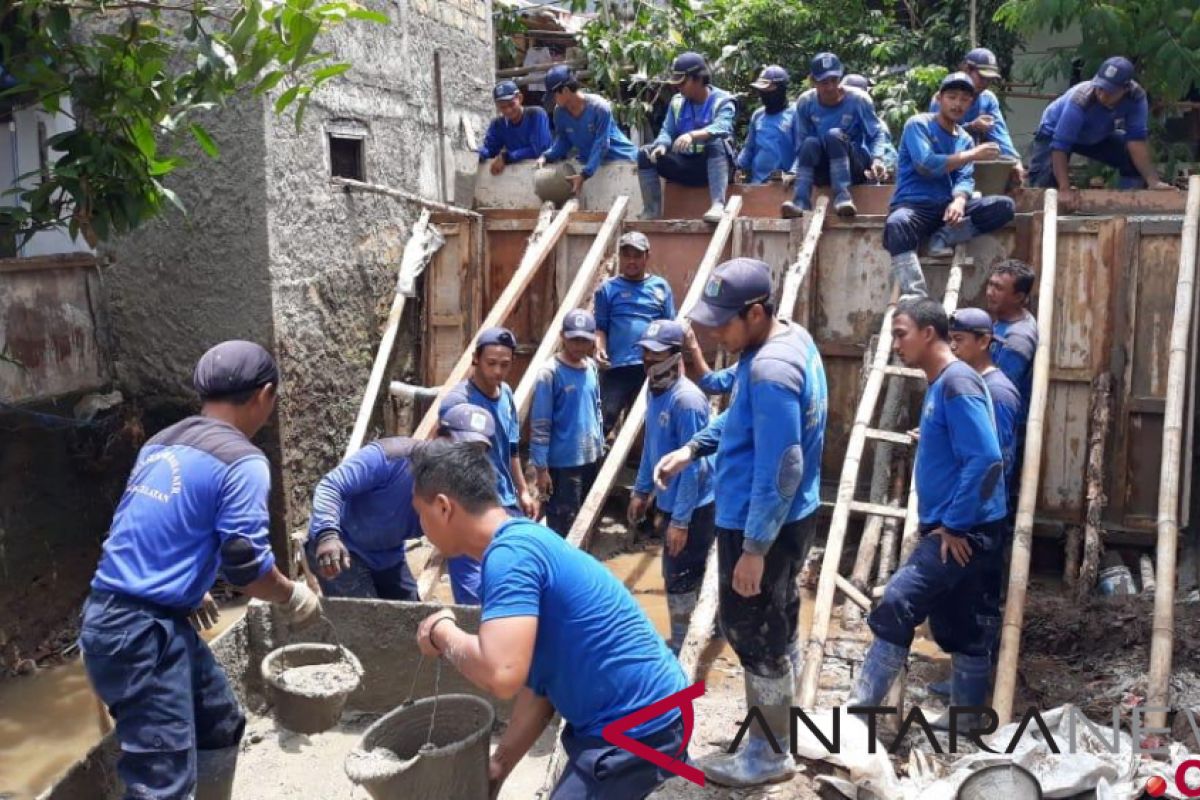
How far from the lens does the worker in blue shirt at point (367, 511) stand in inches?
172

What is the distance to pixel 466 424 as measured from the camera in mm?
4422

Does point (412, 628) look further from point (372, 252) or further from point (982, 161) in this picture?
point (982, 161)

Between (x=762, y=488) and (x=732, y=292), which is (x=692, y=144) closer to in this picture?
(x=732, y=292)

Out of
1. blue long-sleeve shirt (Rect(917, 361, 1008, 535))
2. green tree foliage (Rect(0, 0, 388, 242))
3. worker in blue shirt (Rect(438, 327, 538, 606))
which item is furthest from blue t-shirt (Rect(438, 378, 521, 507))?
blue long-sleeve shirt (Rect(917, 361, 1008, 535))

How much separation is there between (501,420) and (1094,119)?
15.8ft

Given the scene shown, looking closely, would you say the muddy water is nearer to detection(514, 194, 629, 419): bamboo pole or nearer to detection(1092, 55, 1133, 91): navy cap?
detection(514, 194, 629, 419): bamboo pole

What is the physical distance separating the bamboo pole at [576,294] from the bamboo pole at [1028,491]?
255 cm

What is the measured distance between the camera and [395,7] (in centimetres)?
774

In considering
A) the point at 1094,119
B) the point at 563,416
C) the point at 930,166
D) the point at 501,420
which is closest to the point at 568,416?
the point at 563,416

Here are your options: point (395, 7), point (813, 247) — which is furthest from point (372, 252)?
point (813, 247)

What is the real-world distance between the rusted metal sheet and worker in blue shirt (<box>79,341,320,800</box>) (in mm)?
2981

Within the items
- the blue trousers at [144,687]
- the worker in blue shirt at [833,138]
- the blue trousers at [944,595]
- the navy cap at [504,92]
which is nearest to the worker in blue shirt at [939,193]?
the worker in blue shirt at [833,138]

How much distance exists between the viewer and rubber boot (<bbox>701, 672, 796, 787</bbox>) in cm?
392

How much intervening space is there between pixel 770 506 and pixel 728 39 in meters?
10.2
